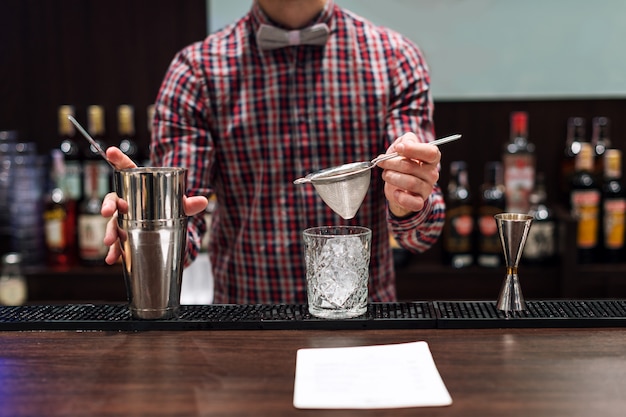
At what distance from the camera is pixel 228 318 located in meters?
1.30

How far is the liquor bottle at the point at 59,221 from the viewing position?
2.79 meters

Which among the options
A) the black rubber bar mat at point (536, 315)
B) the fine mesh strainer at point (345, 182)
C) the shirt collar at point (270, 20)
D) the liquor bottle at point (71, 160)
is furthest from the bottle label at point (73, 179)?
the black rubber bar mat at point (536, 315)

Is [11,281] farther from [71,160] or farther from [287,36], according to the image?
[287,36]

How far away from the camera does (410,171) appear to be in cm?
139

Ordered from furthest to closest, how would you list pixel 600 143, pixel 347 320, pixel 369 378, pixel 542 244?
pixel 600 143, pixel 542 244, pixel 347 320, pixel 369 378

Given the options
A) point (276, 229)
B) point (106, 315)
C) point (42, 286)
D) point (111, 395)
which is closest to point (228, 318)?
point (106, 315)

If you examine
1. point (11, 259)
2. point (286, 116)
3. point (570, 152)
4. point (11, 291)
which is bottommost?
point (11, 291)

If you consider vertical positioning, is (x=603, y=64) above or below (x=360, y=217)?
above

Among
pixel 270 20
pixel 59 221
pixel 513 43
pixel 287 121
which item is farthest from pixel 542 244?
pixel 59 221

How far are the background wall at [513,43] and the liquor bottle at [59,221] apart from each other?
836 millimetres

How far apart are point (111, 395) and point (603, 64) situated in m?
2.34

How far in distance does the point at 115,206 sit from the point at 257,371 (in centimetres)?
42

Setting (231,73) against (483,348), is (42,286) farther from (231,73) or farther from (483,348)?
(483,348)

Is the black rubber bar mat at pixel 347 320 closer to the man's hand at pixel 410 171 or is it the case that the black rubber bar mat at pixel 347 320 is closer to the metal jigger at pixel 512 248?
the metal jigger at pixel 512 248
